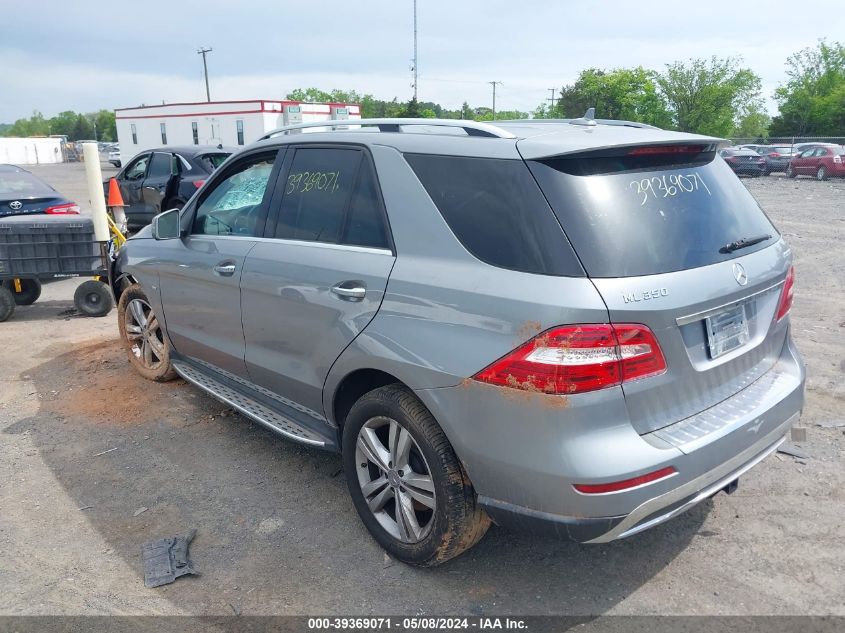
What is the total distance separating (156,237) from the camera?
4.56 metres

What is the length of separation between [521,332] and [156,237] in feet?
10.4

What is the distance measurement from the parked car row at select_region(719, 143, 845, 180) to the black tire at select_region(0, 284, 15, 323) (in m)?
23.6

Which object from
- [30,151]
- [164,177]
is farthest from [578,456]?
[30,151]

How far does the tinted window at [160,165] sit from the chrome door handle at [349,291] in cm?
1013

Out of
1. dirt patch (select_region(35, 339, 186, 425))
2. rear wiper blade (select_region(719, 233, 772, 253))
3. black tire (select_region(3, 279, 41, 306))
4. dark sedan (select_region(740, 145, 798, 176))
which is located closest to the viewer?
rear wiper blade (select_region(719, 233, 772, 253))

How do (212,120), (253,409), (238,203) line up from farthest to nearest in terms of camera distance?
(212,120)
(238,203)
(253,409)

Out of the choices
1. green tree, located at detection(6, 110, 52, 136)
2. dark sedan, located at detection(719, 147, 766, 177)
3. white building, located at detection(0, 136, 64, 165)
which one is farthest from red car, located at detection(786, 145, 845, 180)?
green tree, located at detection(6, 110, 52, 136)

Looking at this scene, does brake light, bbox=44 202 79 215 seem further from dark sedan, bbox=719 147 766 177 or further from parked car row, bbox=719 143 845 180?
dark sedan, bbox=719 147 766 177

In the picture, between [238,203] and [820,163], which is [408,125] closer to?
[238,203]

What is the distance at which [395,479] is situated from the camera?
295cm

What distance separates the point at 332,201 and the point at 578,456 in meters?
1.82

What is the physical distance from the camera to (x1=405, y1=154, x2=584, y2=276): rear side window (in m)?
2.43

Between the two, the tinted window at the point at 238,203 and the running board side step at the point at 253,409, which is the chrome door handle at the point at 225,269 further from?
the running board side step at the point at 253,409

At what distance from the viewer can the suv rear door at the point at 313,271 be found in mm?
3049
